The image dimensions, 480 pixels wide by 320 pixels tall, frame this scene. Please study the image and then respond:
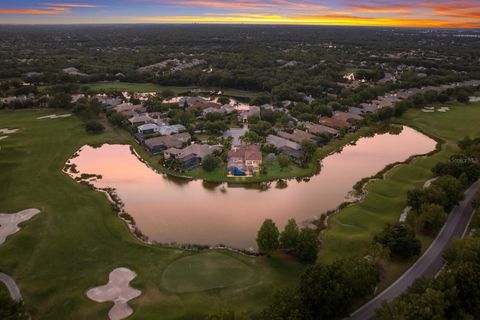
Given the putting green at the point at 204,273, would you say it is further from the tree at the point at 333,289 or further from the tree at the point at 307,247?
the tree at the point at 333,289

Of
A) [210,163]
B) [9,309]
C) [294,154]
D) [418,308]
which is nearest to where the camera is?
[418,308]

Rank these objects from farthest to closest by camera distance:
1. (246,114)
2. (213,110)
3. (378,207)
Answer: (213,110)
(246,114)
(378,207)

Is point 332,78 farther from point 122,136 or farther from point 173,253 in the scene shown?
point 173,253

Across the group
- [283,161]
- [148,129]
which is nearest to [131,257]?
[283,161]

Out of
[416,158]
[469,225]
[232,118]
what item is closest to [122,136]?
[232,118]

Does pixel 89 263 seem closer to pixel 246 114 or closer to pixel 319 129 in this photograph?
pixel 319 129
